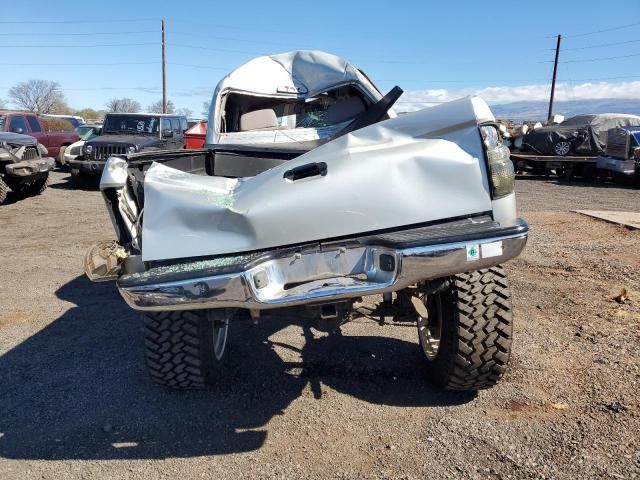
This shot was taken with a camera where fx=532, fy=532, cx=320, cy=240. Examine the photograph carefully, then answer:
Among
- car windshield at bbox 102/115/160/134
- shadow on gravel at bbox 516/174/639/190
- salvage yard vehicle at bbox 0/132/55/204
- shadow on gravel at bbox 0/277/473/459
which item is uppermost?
car windshield at bbox 102/115/160/134

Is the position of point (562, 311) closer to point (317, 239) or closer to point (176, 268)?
point (317, 239)

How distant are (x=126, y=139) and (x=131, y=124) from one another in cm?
100

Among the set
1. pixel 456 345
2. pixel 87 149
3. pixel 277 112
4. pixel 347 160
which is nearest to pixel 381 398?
pixel 456 345

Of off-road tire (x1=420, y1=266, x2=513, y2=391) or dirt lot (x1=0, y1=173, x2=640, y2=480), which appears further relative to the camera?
off-road tire (x1=420, y1=266, x2=513, y2=391)

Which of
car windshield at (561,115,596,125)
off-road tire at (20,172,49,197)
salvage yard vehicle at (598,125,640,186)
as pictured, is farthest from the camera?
car windshield at (561,115,596,125)

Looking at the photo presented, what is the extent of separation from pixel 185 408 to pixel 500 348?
73.4 inches

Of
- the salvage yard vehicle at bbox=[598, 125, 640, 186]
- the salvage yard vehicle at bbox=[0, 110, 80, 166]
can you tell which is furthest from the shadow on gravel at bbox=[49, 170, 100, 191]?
the salvage yard vehicle at bbox=[598, 125, 640, 186]

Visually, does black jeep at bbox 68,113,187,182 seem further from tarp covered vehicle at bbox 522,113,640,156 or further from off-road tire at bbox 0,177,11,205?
tarp covered vehicle at bbox 522,113,640,156

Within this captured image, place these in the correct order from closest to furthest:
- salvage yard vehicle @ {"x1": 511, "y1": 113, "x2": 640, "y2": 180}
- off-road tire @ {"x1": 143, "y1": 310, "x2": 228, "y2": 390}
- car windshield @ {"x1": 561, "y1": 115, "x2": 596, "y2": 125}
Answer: off-road tire @ {"x1": 143, "y1": 310, "x2": 228, "y2": 390}
salvage yard vehicle @ {"x1": 511, "y1": 113, "x2": 640, "y2": 180}
car windshield @ {"x1": 561, "y1": 115, "x2": 596, "y2": 125}

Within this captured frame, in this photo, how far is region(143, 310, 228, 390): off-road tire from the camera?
3.06 m

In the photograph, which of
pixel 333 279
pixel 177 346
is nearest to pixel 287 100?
pixel 177 346

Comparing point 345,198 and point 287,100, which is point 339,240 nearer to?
point 345,198

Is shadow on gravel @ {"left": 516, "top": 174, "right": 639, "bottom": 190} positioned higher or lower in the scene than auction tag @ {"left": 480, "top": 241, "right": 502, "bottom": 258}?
lower

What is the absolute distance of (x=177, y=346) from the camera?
3.08m
